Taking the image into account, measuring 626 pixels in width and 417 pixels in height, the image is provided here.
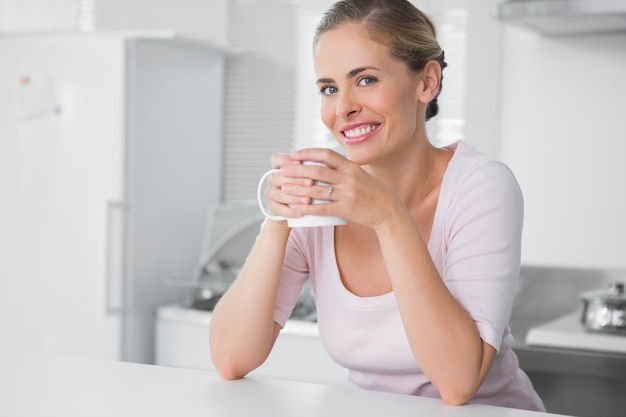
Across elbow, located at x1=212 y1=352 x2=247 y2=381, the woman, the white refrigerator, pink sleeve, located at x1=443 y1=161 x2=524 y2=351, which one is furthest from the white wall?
elbow, located at x1=212 y1=352 x2=247 y2=381

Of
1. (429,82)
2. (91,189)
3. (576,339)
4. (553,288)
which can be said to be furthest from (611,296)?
(91,189)

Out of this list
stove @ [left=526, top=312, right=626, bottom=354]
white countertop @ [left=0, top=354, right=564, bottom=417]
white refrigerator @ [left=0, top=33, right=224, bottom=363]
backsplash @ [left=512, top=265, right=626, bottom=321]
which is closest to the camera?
white countertop @ [left=0, top=354, right=564, bottom=417]

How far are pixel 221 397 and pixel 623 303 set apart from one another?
1649mm

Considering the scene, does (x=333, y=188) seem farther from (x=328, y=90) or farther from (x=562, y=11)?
(x=562, y=11)

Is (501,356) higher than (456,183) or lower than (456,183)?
lower

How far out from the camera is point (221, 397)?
130 cm

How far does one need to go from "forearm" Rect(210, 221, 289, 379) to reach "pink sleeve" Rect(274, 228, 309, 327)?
0.16ft

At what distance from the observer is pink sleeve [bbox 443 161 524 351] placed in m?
1.40

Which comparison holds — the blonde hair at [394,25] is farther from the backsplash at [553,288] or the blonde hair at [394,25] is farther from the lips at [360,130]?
the backsplash at [553,288]

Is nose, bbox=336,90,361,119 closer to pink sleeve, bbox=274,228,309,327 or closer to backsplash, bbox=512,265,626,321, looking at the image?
pink sleeve, bbox=274,228,309,327

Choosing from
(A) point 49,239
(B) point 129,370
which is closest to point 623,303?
(B) point 129,370

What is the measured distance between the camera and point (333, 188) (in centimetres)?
132

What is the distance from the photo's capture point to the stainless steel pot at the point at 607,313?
2564mm

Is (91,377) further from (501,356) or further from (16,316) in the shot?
(16,316)
